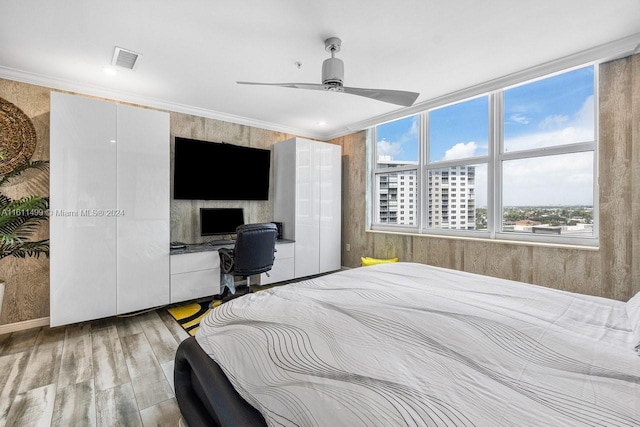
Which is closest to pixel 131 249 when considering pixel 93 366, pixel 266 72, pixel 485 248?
pixel 93 366

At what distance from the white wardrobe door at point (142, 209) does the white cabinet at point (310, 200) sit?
171 centimetres

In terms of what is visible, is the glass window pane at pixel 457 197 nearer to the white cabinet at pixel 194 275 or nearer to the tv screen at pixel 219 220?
the tv screen at pixel 219 220

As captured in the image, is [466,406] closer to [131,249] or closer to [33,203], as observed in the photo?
[131,249]

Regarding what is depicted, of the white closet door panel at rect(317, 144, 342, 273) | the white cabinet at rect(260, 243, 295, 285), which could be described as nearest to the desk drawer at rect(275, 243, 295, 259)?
the white cabinet at rect(260, 243, 295, 285)

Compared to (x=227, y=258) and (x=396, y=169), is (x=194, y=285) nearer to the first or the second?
(x=227, y=258)

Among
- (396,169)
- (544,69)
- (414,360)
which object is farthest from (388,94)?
(396,169)

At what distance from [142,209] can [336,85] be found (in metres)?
2.39

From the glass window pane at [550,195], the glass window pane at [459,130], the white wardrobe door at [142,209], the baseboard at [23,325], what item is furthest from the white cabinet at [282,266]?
the glass window pane at [550,195]

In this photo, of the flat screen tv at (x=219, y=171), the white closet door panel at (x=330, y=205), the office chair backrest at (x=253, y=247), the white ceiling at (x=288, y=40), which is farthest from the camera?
the white closet door panel at (x=330, y=205)

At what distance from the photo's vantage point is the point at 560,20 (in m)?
2.00

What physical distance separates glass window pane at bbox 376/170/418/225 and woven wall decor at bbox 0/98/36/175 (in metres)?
4.27

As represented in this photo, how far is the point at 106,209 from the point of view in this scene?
279 centimetres

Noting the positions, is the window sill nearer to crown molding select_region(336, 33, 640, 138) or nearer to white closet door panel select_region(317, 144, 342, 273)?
white closet door panel select_region(317, 144, 342, 273)

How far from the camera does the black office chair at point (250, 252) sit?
307 cm
